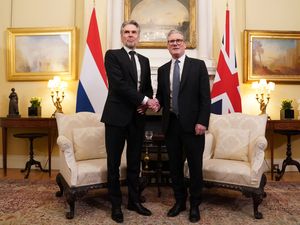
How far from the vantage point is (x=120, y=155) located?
2.73 m

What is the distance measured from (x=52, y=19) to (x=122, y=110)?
10.6 feet

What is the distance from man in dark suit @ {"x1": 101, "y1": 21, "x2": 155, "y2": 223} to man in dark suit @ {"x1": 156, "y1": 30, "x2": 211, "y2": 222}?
0.23m

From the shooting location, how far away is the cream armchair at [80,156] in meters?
2.80

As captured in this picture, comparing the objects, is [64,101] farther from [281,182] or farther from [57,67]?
[281,182]

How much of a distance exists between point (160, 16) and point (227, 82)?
61.5 inches

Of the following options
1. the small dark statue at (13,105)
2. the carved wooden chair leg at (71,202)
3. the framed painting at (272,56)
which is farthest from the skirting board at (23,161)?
the carved wooden chair leg at (71,202)

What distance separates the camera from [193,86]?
2662 millimetres

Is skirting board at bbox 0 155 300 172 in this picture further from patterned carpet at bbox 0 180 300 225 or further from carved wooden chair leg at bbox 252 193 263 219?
carved wooden chair leg at bbox 252 193 263 219

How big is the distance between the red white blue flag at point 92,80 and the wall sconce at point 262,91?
7.98ft

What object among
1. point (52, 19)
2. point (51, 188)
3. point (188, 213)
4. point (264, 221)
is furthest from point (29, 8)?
point (264, 221)

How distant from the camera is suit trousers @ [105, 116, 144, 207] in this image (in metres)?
2.68

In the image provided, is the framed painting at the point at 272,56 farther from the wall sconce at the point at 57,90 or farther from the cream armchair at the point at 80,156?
the wall sconce at the point at 57,90

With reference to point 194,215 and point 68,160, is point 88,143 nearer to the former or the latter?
point 68,160

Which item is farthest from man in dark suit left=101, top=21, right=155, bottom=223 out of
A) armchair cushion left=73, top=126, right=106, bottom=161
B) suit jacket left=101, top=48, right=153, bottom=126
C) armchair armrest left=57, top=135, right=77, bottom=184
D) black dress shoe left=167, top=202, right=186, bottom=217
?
armchair cushion left=73, top=126, right=106, bottom=161
